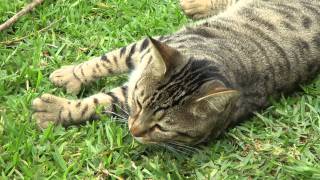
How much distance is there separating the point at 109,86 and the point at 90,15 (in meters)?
0.91

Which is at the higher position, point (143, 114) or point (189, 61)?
point (189, 61)

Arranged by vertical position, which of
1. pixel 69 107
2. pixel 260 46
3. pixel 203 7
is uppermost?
pixel 260 46

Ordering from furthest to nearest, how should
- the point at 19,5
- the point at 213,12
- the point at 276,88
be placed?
1. the point at 213,12
2. the point at 19,5
3. the point at 276,88

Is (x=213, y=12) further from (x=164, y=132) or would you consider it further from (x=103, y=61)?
(x=164, y=132)

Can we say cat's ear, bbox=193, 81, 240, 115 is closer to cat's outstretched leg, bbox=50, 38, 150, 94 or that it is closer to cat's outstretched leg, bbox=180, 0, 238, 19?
cat's outstretched leg, bbox=50, 38, 150, 94

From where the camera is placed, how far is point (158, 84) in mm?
3137

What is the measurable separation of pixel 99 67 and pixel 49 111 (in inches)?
20.6

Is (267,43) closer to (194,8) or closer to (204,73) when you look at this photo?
(204,73)

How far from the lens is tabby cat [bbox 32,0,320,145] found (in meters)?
3.09

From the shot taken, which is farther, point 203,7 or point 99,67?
point 203,7

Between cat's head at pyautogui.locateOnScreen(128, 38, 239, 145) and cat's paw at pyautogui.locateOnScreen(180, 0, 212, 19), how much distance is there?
140cm

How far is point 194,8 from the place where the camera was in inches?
179

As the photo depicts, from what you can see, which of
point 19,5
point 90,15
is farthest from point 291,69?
point 19,5

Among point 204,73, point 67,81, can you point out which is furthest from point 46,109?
point 204,73
